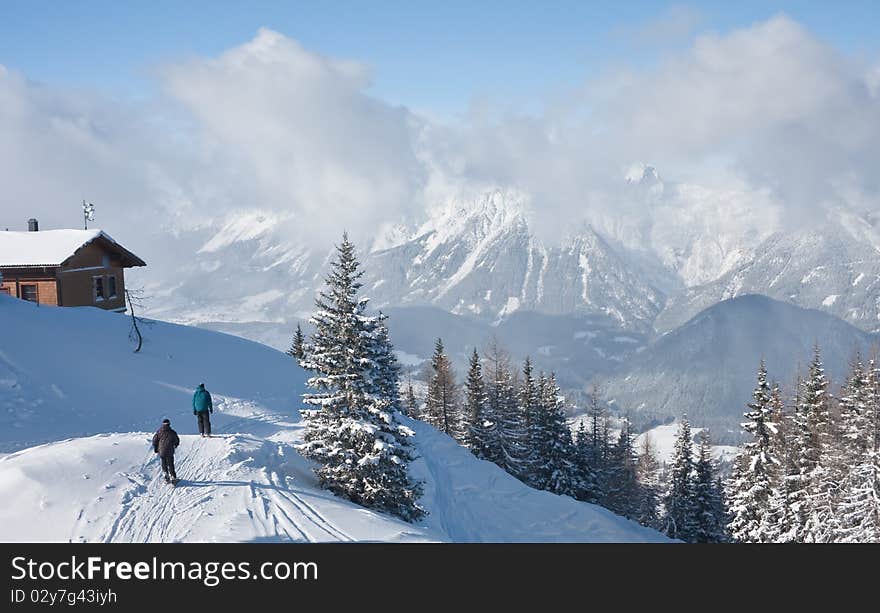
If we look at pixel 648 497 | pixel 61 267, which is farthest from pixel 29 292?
pixel 648 497

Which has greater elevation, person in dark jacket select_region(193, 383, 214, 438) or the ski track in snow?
person in dark jacket select_region(193, 383, 214, 438)

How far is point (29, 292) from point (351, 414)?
95.8ft

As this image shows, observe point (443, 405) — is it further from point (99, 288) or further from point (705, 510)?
point (99, 288)

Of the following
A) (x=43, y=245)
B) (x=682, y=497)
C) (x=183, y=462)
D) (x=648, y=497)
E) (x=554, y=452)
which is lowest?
(x=648, y=497)

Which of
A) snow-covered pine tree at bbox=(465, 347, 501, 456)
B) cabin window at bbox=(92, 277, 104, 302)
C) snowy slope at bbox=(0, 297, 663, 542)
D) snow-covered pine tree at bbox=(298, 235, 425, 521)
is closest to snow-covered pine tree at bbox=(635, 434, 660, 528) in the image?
snow-covered pine tree at bbox=(465, 347, 501, 456)

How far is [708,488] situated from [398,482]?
108 feet

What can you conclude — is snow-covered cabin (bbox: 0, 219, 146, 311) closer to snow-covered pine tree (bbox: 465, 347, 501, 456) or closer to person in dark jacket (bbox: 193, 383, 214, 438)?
person in dark jacket (bbox: 193, 383, 214, 438)

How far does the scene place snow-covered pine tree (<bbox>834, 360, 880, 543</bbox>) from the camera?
23.7 meters

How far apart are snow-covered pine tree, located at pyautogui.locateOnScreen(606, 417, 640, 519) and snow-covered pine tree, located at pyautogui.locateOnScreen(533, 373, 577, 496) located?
11924 millimetres

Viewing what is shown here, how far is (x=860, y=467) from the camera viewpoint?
2448cm

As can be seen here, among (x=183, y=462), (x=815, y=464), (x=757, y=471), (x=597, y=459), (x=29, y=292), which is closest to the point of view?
(x=183, y=462)

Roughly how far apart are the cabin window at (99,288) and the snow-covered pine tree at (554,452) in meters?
32.4
